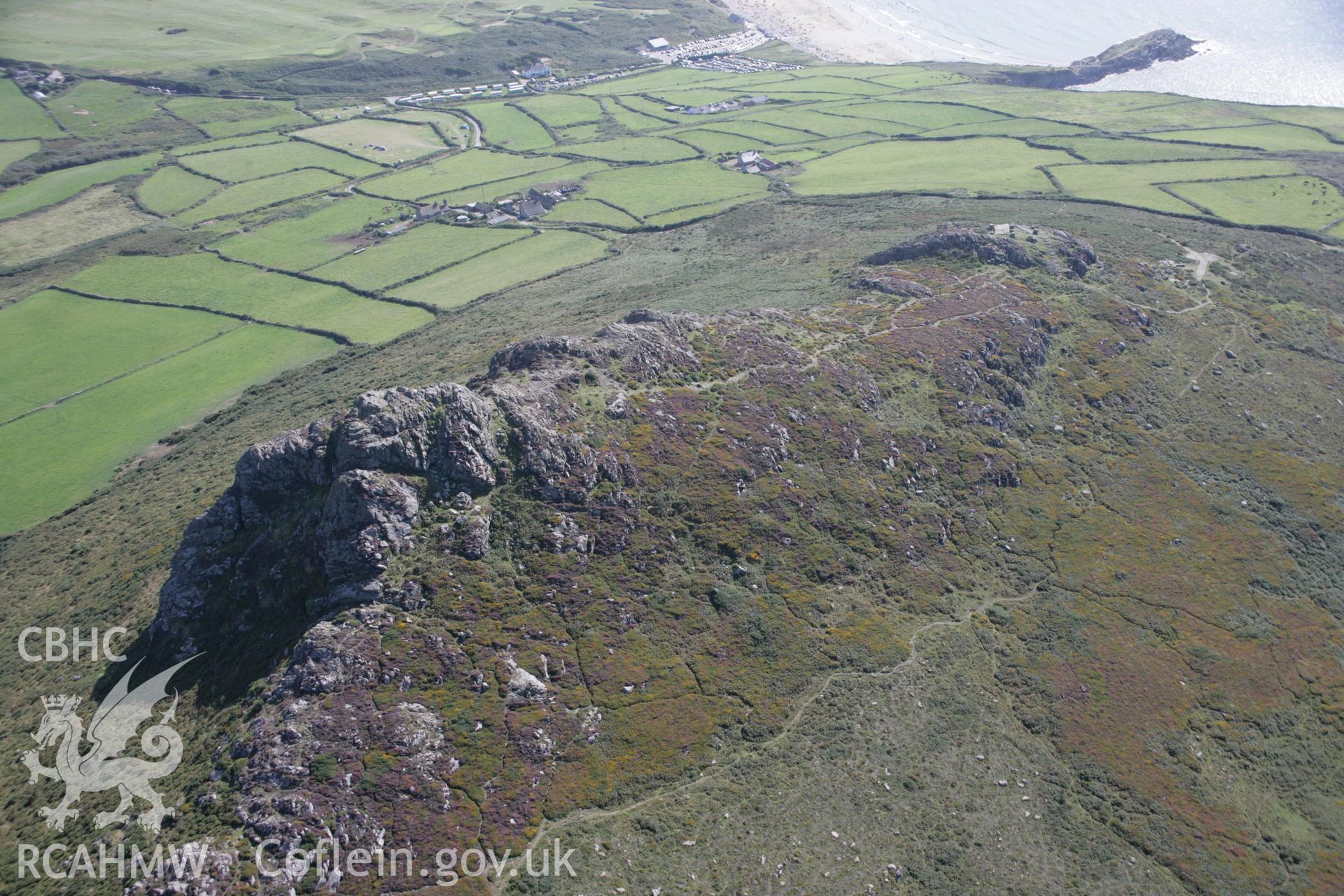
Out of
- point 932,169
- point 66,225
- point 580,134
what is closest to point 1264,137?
point 932,169

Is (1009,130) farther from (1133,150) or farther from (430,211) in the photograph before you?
(430,211)

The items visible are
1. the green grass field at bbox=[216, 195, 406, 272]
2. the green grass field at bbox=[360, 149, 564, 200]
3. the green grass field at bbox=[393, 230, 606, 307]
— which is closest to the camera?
the green grass field at bbox=[393, 230, 606, 307]

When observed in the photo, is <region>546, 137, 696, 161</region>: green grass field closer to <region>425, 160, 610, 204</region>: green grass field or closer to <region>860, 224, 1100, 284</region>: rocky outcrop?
<region>425, 160, 610, 204</region>: green grass field

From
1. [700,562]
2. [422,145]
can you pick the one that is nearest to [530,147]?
[422,145]

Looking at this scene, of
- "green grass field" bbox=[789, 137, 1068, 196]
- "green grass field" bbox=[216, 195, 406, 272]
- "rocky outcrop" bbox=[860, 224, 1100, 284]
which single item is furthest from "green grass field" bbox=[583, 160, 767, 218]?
"rocky outcrop" bbox=[860, 224, 1100, 284]

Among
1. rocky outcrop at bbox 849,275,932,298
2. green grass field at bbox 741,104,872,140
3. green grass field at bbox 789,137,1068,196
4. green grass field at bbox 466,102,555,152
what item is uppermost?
green grass field at bbox 741,104,872,140

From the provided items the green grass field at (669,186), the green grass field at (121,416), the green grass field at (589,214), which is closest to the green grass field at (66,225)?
the green grass field at (121,416)
